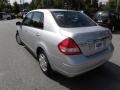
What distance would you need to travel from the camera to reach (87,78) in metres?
4.45

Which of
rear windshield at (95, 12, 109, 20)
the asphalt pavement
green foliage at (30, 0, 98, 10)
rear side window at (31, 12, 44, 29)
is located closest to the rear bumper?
the asphalt pavement

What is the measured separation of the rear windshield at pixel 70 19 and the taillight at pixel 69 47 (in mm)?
691

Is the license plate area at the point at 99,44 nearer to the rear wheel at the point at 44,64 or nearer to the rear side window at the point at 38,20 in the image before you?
the rear wheel at the point at 44,64

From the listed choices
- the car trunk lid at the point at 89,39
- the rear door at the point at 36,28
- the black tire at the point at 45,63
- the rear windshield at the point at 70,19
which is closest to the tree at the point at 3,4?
the rear door at the point at 36,28

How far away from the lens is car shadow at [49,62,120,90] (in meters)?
4.00

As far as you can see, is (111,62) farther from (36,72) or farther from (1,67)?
(1,67)

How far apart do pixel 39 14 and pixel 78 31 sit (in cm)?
158

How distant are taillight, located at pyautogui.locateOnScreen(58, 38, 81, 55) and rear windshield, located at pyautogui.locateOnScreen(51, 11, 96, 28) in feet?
2.27

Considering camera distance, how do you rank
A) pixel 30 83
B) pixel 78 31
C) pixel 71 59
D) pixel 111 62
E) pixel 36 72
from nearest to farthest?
pixel 71 59
pixel 78 31
pixel 30 83
pixel 36 72
pixel 111 62

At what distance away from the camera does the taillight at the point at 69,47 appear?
3.63m

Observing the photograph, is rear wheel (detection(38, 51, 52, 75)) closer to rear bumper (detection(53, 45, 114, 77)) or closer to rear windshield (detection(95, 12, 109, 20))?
rear bumper (detection(53, 45, 114, 77))

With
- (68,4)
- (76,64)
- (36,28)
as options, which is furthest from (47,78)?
(68,4)

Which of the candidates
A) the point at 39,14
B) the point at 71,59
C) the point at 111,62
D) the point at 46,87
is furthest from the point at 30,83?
the point at 111,62

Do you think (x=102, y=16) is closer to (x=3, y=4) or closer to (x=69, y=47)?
(x=69, y=47)
